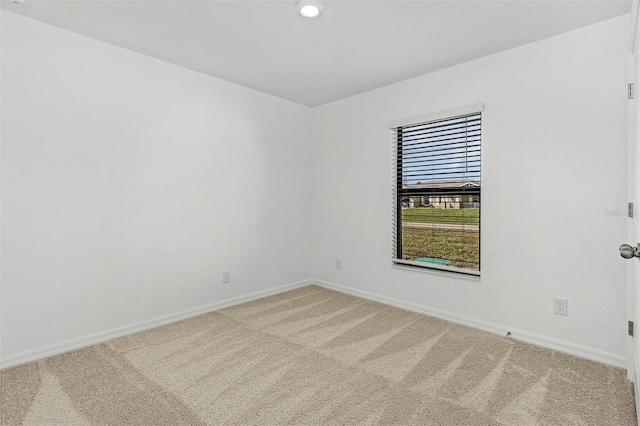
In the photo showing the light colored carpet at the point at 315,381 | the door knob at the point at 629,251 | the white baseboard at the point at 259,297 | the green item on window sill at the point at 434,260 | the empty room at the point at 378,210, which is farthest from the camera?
the green item on window sill at the point at 434,260

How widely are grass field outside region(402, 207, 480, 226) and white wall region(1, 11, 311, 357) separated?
1.55 m

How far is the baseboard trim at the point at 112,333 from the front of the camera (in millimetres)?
2303

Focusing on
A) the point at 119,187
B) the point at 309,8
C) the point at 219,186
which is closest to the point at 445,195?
the point at 309,8

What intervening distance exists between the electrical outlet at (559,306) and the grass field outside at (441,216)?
2.77ft

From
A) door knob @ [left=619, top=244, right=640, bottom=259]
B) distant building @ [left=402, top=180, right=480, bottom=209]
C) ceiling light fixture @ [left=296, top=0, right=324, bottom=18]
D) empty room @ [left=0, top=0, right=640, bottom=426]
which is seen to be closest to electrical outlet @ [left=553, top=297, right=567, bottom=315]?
empty room @ [left=0, top=0, right=640, bottom=426]

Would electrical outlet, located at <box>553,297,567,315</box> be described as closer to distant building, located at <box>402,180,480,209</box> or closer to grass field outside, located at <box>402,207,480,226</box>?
grass field outside, located at <box>402,207,480,226</box>

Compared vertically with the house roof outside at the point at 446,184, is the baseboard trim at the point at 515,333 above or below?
below

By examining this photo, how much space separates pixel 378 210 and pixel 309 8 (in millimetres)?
2128

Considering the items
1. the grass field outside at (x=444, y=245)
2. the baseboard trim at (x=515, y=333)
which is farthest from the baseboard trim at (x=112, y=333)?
the grass field outside at (x=444, y=245)

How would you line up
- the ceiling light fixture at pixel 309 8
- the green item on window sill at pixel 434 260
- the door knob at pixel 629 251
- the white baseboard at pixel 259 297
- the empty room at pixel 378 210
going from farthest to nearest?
the green item on window sill at pixel 434 260 → the white baseboard at pixel 259 297 → the ceiling light fixture at pixel 309 8 → the empty room at pixel 378 210 → the door knob at pixel 629 251

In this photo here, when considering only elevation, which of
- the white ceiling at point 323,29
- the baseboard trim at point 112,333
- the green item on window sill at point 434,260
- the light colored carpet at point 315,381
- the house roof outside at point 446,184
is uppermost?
the white ceiling at point 323,29

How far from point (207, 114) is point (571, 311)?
3485 mm

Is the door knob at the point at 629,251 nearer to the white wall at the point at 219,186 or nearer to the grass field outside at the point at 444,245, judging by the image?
the white wall at the point at 219,186

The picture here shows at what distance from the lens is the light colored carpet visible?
A: 68.3 inches
